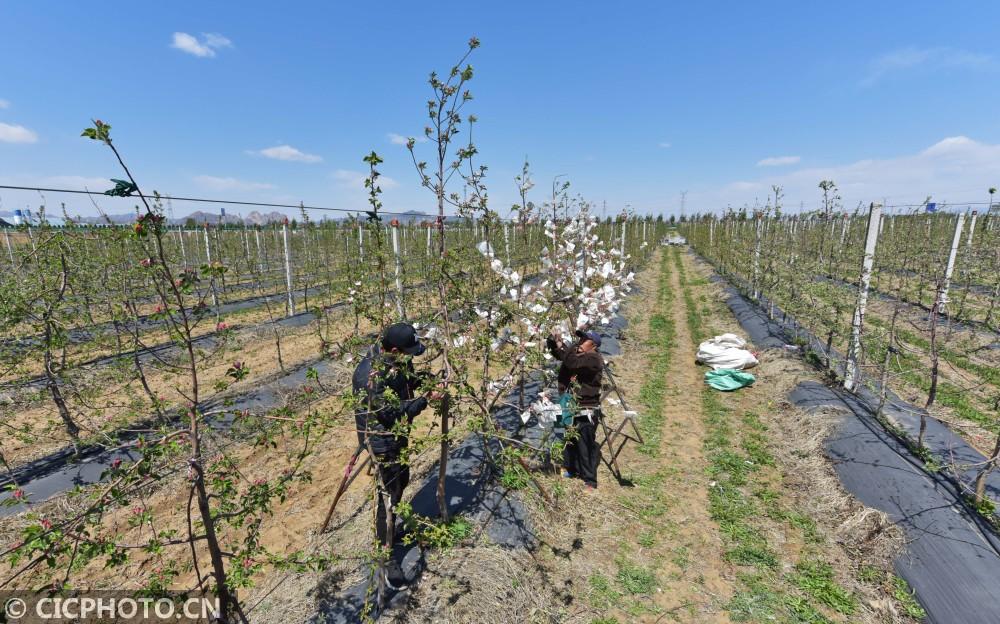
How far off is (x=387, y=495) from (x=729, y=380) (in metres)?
7.14

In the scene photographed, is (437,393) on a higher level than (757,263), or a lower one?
lower

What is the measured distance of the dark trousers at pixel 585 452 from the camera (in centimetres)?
479

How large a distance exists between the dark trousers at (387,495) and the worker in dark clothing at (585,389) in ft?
6.39

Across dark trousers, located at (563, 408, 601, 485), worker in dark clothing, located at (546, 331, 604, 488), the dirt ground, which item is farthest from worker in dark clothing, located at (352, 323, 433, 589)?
dark trousers, located at (563, 408, 601, 485)

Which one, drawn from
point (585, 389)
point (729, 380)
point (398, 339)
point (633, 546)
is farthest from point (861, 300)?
point (398, 339)

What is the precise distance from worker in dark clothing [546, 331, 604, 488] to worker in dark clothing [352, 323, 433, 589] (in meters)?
1.88

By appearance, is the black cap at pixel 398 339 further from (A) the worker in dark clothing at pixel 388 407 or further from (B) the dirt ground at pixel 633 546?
(B) the dirt ground at pixel 633 546

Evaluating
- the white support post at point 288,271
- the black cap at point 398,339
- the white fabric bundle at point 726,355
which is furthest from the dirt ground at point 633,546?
the white support post at point 288,271

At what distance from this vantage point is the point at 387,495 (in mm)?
2799

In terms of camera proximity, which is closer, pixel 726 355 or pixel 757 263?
pixel 726 355

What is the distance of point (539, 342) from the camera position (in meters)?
4.27

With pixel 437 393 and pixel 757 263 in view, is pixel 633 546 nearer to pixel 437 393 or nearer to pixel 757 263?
pixel 437 393

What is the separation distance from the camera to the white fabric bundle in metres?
8.22

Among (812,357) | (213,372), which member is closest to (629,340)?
(812,357)
